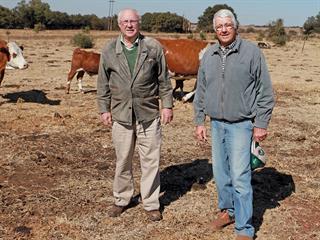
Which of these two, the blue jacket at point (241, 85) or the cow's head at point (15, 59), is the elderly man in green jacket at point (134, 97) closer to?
the blue jacket at point (241, 85)

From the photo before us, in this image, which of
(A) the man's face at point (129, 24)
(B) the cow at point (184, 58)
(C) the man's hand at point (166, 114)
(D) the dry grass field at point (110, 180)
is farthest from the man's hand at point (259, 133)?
(B) the cow at point (184, 58)

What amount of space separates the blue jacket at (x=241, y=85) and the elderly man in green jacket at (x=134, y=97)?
62cm

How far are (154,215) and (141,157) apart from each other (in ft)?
2.12

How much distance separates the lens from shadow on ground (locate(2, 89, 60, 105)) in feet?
37.5

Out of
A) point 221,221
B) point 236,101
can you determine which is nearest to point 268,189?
point 221,221

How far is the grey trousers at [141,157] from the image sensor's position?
4.82m

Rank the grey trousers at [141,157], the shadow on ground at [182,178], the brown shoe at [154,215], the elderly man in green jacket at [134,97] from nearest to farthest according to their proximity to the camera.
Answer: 1. the elderly man in green jacket at [134,97]
2. the grey trousers at [141,157]
3. the brown shoe at [154,215]
4. the shadow on ground at [182,178]

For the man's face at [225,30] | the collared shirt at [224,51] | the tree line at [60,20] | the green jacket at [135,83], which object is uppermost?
the man's face at [225,30]

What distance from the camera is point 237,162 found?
4.29 meters

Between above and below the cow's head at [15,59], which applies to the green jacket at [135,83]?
above

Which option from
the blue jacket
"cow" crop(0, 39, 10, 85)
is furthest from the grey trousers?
"cow" crop(0, 39, 10, 85)

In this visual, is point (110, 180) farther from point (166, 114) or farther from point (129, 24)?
point (129, 24)

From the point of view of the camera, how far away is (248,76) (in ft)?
13.6

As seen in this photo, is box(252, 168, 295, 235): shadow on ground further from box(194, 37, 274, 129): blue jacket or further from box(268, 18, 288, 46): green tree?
box(268, 18, 288, 46): green tree
